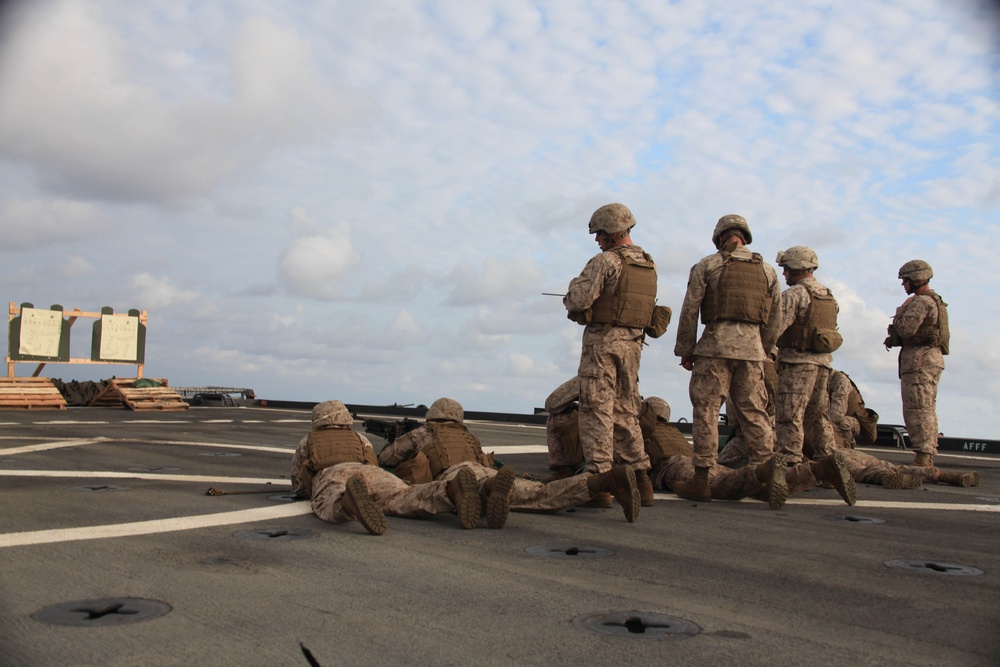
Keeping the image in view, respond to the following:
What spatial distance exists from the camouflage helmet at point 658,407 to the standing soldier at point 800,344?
63.3 inches

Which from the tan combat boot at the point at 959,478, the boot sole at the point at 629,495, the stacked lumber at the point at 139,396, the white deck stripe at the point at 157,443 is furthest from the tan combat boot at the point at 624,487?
the stacked lumber at the point at 139,396

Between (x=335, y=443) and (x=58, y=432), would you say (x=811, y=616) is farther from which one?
(x=58, y=432)

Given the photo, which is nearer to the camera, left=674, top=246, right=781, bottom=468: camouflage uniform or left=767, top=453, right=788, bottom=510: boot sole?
left=767, top=453, right=788, bottom=510: boot sole

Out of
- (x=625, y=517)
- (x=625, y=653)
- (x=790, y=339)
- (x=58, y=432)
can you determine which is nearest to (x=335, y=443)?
(x=625, y=517)

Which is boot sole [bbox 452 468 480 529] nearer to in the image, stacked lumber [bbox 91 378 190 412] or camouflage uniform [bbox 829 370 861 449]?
camouflage uniform [bbox 829 370 861 449]

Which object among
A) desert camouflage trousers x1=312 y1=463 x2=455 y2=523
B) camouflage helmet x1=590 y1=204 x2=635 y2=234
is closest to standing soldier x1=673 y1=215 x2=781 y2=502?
camouflage helmet x1=590 y1=204 x2=635 y2=234

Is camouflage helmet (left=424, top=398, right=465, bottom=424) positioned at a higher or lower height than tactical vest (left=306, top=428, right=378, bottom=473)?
higher

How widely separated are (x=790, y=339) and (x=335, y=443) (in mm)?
5345

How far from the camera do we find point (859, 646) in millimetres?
2852

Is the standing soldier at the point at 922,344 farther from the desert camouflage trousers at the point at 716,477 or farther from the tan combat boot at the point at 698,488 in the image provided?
the tan combat boot at the point at 698,488

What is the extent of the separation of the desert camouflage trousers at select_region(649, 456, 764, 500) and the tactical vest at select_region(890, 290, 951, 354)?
4.33 meters

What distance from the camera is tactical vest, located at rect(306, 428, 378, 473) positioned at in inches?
238

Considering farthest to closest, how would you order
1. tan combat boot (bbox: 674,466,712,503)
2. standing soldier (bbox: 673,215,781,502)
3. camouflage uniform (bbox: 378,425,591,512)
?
1. standing soldier (bbox: 673,215,781,502)
2. tan combat boot (bbox: 674,466,712,503)
3. camouflage uniform (bbox: 378,425,591,512)

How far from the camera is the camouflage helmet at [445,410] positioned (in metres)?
6.69
